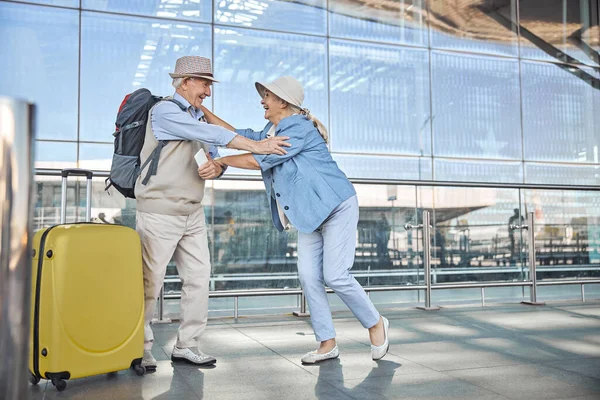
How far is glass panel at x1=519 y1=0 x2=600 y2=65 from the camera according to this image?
1198 centimetres

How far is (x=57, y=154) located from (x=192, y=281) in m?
6.51

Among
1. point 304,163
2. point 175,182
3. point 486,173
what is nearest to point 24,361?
point 175,182

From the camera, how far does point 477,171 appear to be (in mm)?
11727

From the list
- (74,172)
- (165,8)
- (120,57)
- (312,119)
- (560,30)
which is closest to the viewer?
(312,119)

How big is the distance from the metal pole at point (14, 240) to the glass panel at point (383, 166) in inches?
373

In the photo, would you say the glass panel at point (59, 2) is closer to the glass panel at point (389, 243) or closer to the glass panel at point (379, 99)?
the glass panel at point (379, 99)

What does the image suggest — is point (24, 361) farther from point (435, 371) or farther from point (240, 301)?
point (240, 301)

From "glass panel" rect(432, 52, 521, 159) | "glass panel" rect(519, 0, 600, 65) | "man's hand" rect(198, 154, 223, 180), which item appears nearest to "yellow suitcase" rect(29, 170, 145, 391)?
"man's hand" rect(198, 154, 223, 180)

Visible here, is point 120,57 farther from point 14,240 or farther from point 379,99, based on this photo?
point 14,240

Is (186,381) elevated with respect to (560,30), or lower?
lower

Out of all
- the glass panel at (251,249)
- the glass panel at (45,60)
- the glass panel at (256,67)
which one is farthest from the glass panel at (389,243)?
the glass panel at (45,60)

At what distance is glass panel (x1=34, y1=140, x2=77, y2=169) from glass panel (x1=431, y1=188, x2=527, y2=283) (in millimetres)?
5164

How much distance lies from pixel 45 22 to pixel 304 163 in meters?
7.08

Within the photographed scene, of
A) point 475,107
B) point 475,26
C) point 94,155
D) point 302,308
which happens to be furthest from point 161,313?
point 475,26
